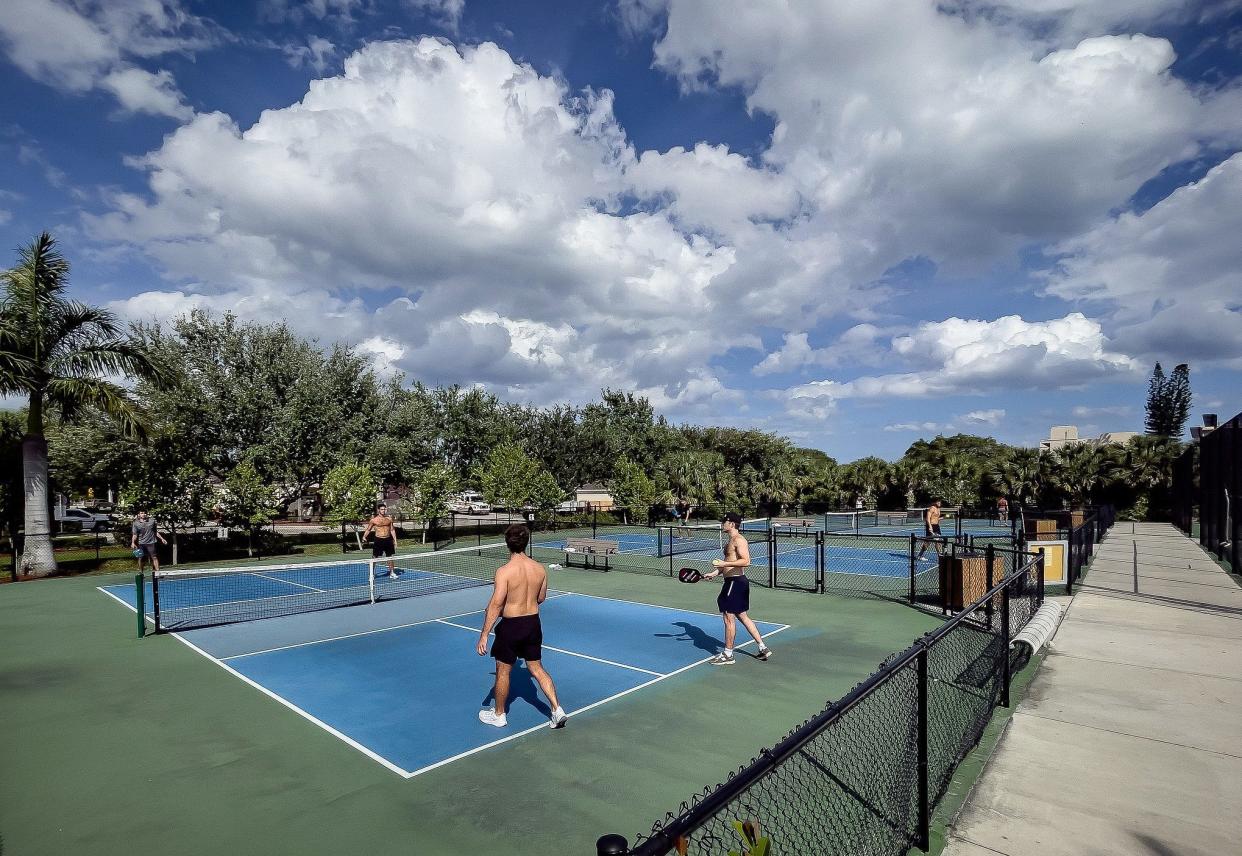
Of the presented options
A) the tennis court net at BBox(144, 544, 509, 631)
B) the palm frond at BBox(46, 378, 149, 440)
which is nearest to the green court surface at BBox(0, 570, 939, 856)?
the tennis court net at BBox(144, 544, 509, 631)

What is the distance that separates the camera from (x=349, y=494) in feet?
80.2

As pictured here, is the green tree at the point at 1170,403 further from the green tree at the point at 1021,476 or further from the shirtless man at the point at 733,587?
the shirtless man at the point at 733,587

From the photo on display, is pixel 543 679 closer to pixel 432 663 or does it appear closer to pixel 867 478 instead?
pixel 432 663

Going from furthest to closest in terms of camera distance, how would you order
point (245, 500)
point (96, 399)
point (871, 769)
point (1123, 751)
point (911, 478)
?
point (911, 478), point (245, 500), point (96, 399), point (1123, 751), point (871, 769)

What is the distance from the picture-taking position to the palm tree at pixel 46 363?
17188 mm

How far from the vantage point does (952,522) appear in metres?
36.3

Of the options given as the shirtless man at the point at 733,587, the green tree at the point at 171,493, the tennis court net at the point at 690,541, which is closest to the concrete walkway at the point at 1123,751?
the shirtless man at the point at 733,587

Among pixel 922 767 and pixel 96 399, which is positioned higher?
pixel 96 399

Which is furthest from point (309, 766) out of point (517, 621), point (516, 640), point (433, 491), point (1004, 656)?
point (433, 491)

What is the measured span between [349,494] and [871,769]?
22505 mm

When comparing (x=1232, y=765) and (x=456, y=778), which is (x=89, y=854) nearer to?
(x=456, y=778)

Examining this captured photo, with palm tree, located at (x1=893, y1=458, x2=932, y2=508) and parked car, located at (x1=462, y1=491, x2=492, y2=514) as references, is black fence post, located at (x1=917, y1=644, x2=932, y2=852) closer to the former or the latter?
palm tree, located at (x1=893, y1=458, x2=932, y2=508)

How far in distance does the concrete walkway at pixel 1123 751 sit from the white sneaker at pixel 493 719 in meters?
4.30

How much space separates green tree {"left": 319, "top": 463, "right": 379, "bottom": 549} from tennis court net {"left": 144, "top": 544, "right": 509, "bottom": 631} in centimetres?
401
